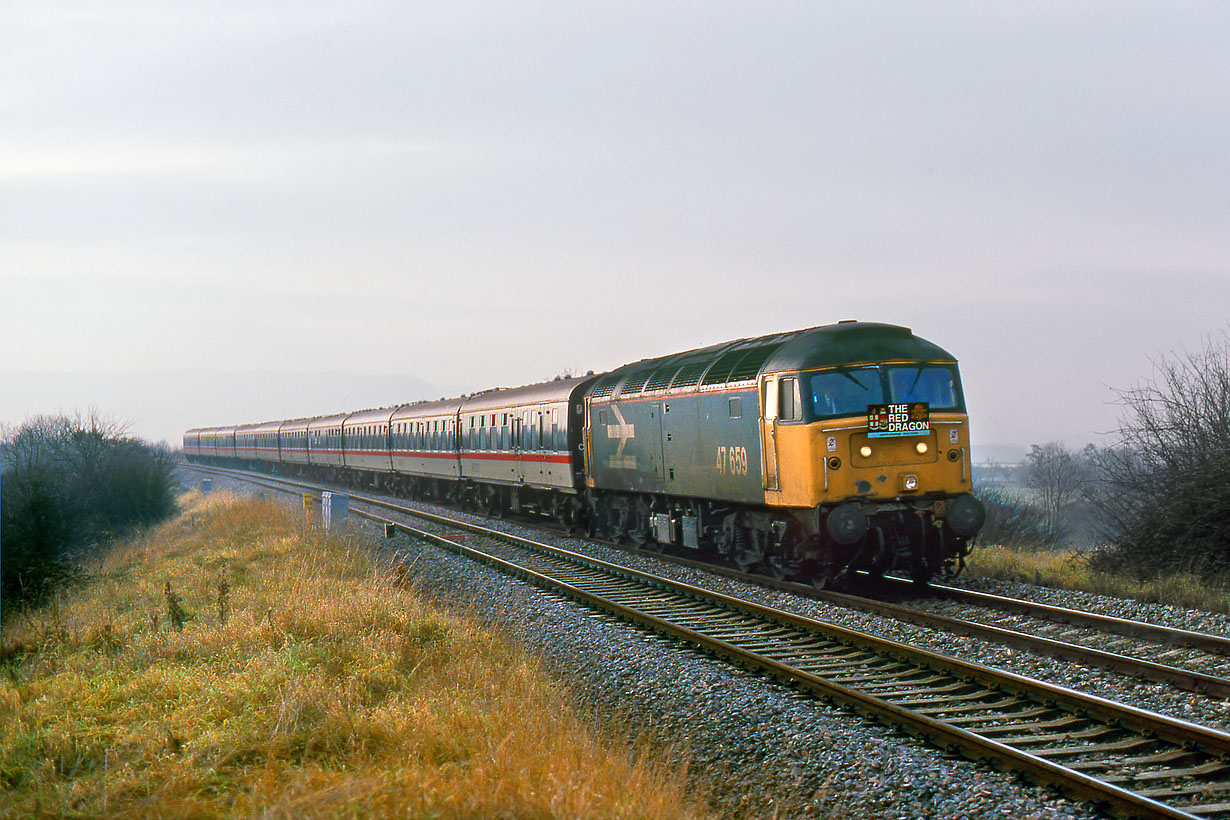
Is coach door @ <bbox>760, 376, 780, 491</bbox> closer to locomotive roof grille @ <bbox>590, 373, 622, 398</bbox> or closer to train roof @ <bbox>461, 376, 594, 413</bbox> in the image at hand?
locomotive roof grille @ <bbox>590, 373, 622, 398</bbox>

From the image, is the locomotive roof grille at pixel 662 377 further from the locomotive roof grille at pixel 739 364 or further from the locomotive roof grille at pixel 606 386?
the locomotive roof grille at pixel 606 386

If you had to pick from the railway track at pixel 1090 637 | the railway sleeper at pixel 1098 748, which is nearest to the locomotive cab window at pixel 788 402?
the railway track at pixel 1090 637

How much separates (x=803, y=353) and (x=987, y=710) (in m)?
6.08

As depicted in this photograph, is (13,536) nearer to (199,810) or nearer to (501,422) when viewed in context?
(501,422)

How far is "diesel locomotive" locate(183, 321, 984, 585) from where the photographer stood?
41.0ft

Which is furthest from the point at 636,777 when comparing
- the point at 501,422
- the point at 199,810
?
the point at 501,422

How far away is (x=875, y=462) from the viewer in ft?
41.1

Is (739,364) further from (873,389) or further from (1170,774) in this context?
(1170,774)

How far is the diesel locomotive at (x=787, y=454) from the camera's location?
12.5 m

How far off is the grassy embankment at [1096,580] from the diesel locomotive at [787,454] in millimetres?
939

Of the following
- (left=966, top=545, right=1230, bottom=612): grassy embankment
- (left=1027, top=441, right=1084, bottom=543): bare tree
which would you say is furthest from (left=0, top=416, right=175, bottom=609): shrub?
(left=1027, top=441, right=1084, bottom=543): bare tree

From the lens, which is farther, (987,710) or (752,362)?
(752,362)

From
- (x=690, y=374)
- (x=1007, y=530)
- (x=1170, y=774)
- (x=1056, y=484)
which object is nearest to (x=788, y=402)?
(x=690, y=374)

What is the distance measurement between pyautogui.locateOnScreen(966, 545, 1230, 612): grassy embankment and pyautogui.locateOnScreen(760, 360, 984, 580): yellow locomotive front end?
153 centimetres
